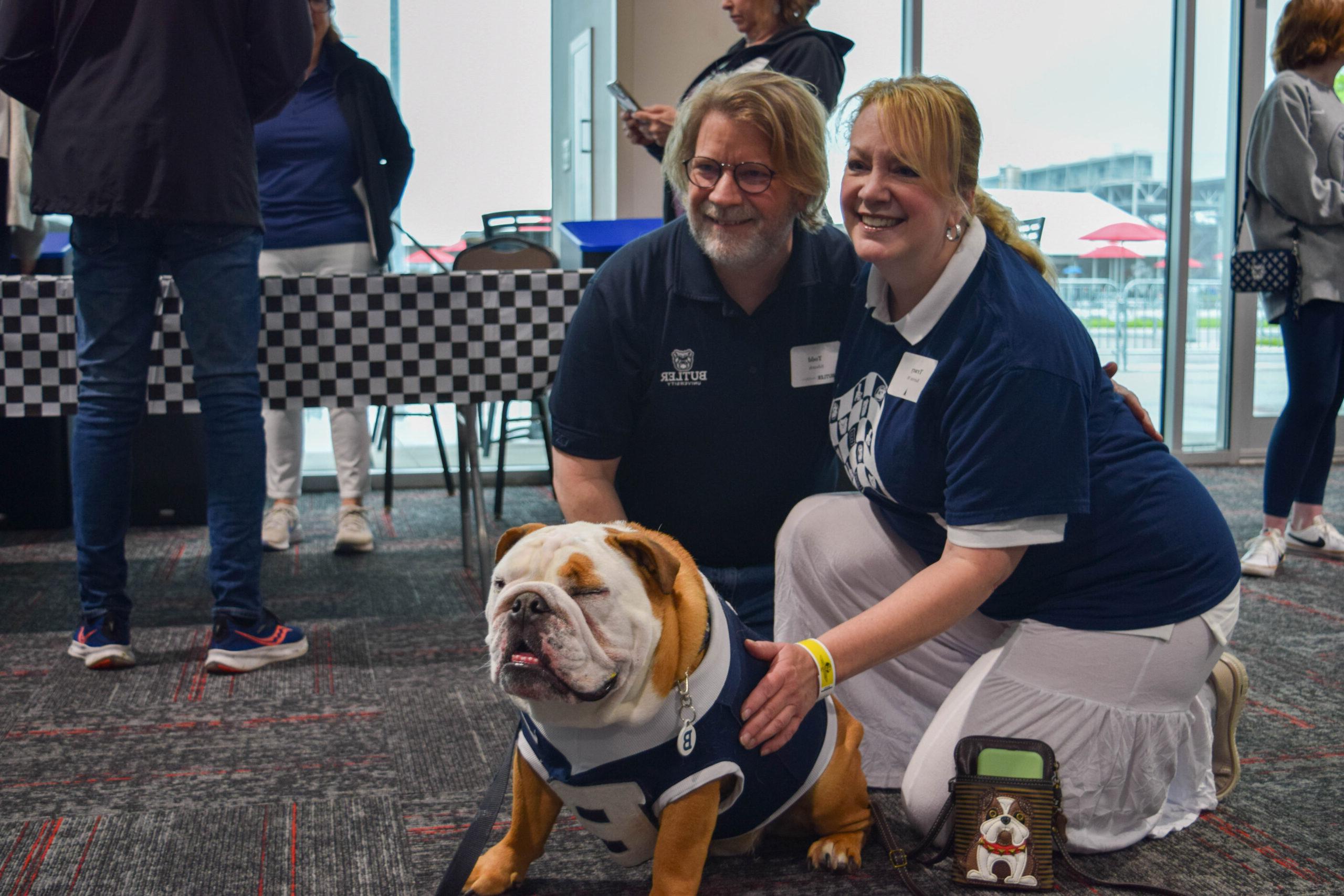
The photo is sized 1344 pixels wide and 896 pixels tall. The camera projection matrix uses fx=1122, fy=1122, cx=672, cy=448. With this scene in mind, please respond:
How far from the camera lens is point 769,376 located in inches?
69.7

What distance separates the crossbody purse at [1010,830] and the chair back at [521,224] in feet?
10.7

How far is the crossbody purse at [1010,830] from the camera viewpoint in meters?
1.35

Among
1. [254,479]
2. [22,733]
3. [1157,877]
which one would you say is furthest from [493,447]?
[1157,877]

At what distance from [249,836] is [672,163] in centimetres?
113

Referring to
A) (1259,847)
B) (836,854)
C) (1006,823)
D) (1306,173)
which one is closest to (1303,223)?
(1306,173)

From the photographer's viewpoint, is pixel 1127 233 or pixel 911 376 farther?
pixel 1127 233

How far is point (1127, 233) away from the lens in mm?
5254

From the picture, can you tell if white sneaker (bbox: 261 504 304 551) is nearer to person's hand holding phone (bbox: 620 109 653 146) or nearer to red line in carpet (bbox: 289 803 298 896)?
person's hand holding phone (bbox: 620 109 653 146)

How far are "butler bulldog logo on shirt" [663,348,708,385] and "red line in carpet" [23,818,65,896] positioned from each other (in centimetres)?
106

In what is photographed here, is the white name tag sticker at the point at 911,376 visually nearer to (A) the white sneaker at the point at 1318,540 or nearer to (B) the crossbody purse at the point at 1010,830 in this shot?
(B) the crossbody purse at the point at 1010,830

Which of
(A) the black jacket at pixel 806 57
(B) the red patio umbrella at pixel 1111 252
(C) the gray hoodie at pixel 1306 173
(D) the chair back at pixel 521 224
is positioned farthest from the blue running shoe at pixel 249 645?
(B) the red patio umbrella at pixel 1111 252

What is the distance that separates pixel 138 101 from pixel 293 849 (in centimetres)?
140

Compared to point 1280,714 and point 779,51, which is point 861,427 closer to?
point 1280,714

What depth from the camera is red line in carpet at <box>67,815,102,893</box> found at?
1.37m
